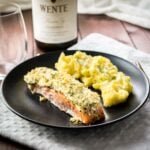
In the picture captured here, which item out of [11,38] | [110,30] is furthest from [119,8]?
[11,38]

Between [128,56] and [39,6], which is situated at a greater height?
[39,6]

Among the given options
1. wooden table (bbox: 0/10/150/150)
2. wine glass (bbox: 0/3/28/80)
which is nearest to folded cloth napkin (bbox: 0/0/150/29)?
wooden table (bbox: 0/10/150/150)

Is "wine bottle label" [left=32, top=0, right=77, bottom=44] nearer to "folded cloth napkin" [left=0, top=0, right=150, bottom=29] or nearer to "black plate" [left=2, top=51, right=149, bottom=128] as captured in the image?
"black plate" [left=2, top=51, right=149, bottom=128]

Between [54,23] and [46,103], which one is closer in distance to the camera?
[46,103]

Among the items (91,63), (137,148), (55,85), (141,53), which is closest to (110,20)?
(141,53)

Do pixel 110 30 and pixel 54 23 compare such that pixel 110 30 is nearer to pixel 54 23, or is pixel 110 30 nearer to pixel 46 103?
pixel 54 23

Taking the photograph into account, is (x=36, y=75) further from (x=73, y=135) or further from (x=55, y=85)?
(x=73, y=135)
